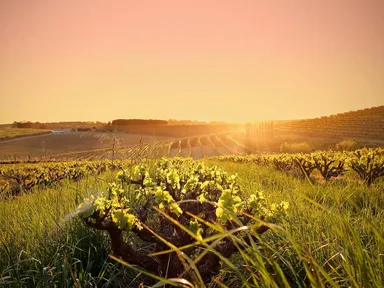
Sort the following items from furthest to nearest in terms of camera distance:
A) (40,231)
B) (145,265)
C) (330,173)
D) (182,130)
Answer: (182,130) < (330,173) < (40,231) < (145,265)

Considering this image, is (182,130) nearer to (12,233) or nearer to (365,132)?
(365,132)

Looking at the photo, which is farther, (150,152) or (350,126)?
(350,126)

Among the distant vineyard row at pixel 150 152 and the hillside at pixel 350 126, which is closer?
the distant vineyard row at pixel 150 152

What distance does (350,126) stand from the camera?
66.9 meters

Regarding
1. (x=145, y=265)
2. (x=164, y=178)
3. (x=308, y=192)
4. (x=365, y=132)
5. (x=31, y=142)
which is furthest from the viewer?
(x=31, y=142)

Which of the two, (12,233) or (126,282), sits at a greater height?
(12,233)

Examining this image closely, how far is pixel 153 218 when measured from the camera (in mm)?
6059

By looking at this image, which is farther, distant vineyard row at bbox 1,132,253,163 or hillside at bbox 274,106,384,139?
hillside at bbox 274,106,384,139

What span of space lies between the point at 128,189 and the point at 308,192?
17.3 ft

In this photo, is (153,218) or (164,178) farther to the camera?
(153,218)

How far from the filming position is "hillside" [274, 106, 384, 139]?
57.9 metres

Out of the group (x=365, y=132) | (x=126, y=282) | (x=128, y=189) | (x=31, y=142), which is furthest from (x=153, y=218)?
(x=31, y=142)

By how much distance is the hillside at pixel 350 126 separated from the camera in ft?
190

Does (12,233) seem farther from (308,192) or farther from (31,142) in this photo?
(31,142)
